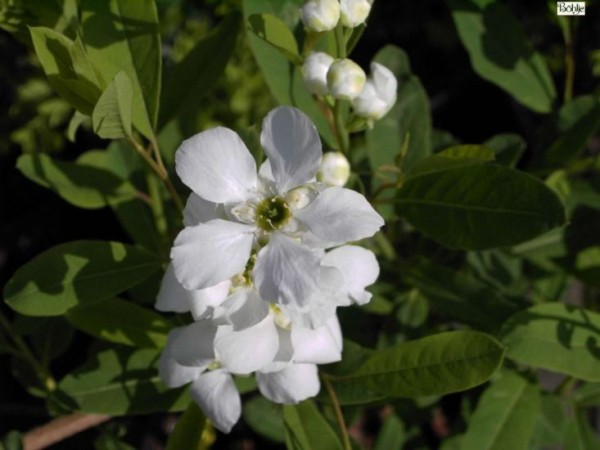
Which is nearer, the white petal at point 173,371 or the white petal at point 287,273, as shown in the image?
the white petal at point 287,273

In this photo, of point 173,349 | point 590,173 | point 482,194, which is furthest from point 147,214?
point 590,173

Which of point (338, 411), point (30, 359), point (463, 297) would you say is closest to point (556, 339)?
point (463, 297)

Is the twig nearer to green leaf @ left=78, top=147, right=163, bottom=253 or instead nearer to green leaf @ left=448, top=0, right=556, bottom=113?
green leaf @ left=78, top=147, right=163, bottom=253

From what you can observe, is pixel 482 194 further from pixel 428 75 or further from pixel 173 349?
pixel 428 75

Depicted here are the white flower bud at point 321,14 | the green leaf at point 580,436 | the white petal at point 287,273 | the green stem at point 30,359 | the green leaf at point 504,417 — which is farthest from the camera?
the green leaf at point 580,436

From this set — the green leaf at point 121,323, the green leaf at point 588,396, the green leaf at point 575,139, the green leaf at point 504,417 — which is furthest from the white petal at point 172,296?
the green leaf at point 588,396

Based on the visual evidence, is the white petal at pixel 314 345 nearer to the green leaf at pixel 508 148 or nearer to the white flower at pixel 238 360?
the white flower at pixel 238 360

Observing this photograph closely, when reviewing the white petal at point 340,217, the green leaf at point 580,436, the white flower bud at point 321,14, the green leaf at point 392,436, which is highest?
the white flower bud at point 321,14
